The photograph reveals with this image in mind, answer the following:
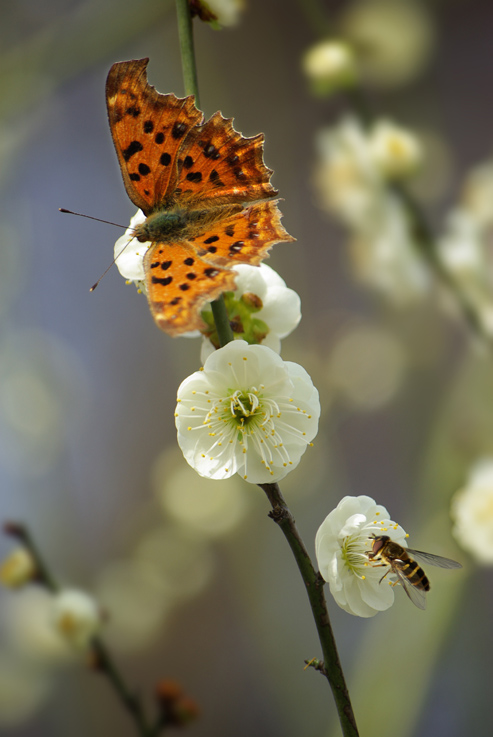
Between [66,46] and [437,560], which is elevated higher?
[66,46]

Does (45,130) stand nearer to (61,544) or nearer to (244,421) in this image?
(61,544)

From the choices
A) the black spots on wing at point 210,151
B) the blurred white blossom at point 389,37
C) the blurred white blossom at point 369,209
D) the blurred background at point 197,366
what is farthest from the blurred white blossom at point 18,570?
the blurred white blossom at point 389,37

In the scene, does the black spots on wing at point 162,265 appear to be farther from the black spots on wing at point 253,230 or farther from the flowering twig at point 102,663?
the flowering twig at point 102,663

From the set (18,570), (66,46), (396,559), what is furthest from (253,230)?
(66,46)

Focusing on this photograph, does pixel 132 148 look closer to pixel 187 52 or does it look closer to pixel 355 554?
pixel 187 52

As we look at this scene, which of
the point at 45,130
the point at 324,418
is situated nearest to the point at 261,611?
the point at 324,418

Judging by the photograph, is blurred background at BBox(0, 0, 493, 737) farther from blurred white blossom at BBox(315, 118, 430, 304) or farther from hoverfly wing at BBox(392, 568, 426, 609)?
hoverfly wing at BBox(392, 568, 426, 609)
